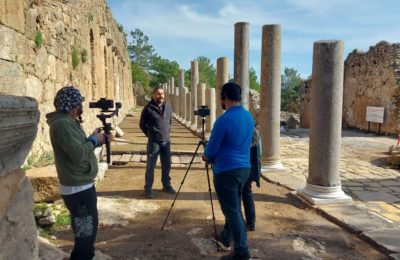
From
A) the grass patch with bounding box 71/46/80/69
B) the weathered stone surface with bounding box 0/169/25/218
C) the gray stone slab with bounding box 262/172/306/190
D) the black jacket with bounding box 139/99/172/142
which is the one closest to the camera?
the weathered stone surface with bounding box 0/169/25/218

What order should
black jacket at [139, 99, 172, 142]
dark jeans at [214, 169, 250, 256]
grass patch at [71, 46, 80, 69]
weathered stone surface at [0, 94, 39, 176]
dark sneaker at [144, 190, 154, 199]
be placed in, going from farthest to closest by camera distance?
grass patch at [71, 46, 80, 69] → black jacket at [139, 99, 172, 142] → dark sneaker at [144, 190, 154, 199] → dark jeans at [214, 169, 250, 256] → weathered stone surface at [0, 94, 39, 176]

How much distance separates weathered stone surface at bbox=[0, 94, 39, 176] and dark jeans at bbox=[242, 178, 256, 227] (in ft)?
9.63

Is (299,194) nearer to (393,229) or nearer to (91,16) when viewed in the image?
(393,229)

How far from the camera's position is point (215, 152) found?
3795 mm

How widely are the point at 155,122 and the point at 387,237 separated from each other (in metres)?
3.83

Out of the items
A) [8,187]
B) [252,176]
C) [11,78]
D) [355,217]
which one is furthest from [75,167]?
[355,217]

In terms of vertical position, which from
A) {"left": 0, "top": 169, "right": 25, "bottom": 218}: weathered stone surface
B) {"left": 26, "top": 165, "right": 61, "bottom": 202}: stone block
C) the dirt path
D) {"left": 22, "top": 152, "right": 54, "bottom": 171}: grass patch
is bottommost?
the dirt path

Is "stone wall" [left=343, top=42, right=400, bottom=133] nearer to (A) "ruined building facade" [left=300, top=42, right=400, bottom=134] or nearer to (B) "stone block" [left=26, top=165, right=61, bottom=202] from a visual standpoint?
(A) "ruined building facade" [left=300, top=42, right=400, bottom=134]

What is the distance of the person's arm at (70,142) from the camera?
2.98 meters

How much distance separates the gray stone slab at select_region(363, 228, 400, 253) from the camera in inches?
172

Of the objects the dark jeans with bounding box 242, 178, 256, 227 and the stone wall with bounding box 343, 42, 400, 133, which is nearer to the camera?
the dark jeans with bounding box 242, 178, 256, 227

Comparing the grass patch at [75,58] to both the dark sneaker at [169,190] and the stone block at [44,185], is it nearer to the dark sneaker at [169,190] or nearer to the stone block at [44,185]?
the dark sneaker at [169,190]

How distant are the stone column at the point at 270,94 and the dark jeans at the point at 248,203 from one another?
11.6 feet

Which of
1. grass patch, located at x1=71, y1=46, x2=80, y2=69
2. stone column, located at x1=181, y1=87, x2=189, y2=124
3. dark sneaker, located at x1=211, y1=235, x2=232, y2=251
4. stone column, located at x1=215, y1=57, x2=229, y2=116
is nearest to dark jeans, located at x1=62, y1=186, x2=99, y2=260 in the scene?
dark sneaker, located at x1=211, y1=235, x2=232, y2=251
